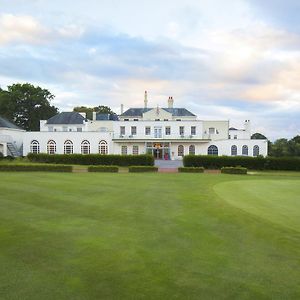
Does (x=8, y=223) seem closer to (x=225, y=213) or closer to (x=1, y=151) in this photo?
(x=225, y=213)

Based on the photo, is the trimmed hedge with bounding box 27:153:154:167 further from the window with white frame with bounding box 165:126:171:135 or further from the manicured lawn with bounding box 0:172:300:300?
the manicured lawn with bounding box 0:172:300:300

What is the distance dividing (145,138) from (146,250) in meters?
58.2

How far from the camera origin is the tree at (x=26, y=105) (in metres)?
90.9

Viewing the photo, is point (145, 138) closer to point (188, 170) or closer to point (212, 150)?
point (212, 150)

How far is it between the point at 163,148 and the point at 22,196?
51.4 meters

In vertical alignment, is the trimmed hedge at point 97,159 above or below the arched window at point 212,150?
below

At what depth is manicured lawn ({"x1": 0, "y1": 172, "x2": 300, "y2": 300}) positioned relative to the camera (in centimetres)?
623

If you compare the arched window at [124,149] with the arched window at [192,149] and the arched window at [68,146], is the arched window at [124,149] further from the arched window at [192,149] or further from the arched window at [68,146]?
the arched window at [192,149]

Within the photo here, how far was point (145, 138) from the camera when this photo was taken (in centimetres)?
6644

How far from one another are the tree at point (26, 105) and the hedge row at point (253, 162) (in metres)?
56.3

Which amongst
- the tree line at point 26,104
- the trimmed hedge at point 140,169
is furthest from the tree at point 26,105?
the trimmed hedge at point 140,169

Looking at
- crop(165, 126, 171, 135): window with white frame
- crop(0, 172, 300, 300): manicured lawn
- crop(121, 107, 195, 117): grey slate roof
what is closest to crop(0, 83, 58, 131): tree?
crop(121, 107, 195, 117): grey slate roof

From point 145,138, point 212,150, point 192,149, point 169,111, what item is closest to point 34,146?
point 145,138

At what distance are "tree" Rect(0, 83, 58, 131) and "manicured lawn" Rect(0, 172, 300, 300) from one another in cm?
8117
